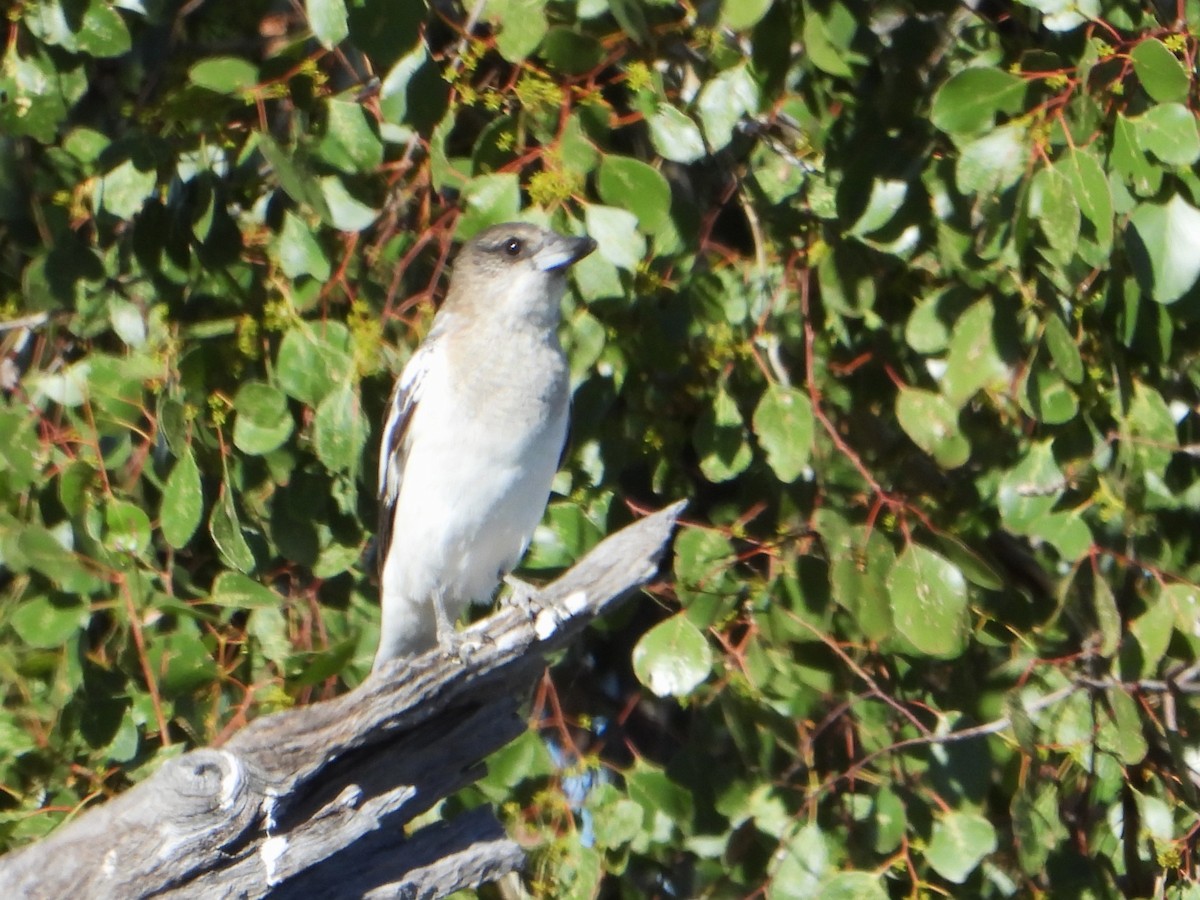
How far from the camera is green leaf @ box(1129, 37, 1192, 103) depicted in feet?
9.77

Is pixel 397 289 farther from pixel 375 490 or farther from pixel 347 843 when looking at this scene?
pixel 347 843

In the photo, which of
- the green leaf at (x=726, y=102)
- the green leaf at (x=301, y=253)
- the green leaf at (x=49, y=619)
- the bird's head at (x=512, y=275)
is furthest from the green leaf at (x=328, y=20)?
the green leaf at (x=49, y=619)

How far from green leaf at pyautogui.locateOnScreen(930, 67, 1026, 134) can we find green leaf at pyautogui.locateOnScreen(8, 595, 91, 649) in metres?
2.12

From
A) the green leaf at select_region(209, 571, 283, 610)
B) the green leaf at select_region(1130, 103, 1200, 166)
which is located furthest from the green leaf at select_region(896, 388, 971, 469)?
the green leaf at select_region(209, 571, 283, 610)

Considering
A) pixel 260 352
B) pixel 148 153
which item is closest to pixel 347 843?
pixel 260 352

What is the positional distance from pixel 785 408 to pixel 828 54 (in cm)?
79

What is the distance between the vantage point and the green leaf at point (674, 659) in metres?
3.46

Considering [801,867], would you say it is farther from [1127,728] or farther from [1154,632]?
[1154,632]

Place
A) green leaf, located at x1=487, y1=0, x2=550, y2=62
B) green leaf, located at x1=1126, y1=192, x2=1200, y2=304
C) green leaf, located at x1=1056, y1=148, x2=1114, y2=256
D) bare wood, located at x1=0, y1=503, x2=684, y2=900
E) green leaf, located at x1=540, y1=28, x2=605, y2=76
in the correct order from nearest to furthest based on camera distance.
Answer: bare wood, located at x1=0, y1=503, x2=684, y2=900
green leaf, located at x1=1056, y1=148, x2=1114, y2=256
green leaf, located at x1=1126, y1=192, x2=1200, y2=304
green leaf, located at x1=487, y1=0, x2=550, y2=62
green leaf, located at x1=540, y1=28, x2=605, y2=76

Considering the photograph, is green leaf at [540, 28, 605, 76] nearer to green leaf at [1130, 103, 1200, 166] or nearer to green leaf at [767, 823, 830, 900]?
green leaf at [1130, 103, 1200, 166]

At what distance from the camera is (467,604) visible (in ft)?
15.4

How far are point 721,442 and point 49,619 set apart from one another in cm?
157

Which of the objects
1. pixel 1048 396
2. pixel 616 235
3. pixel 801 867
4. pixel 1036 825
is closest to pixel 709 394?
pixel 616 235

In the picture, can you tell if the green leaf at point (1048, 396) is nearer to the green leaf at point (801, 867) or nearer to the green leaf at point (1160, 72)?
the green leaf at point (1160, 72)
